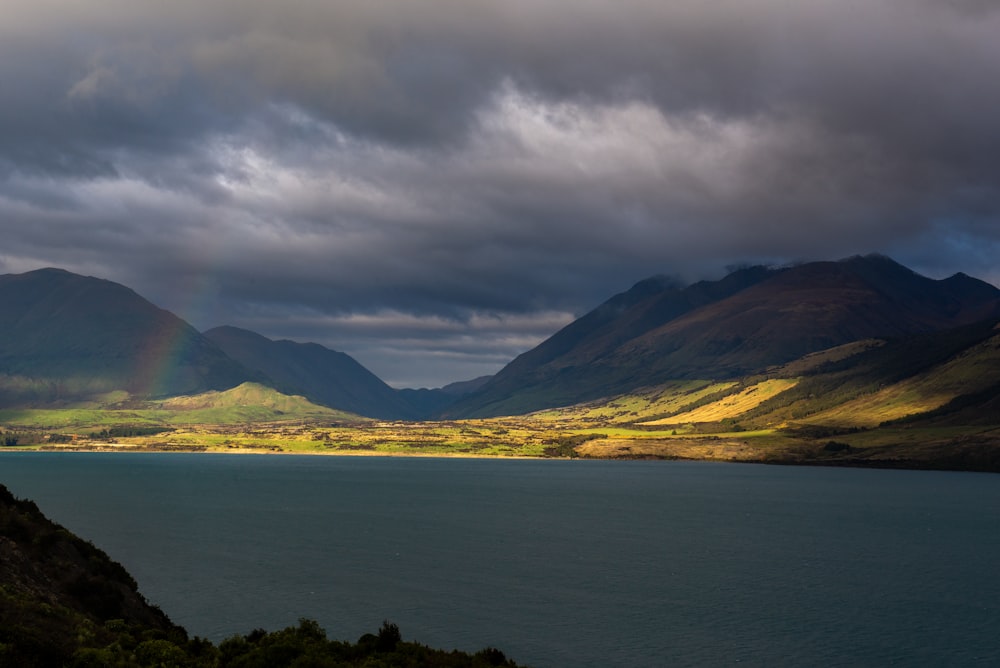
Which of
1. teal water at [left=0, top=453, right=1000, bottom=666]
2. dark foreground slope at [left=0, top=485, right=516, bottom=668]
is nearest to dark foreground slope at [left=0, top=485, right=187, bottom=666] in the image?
dark foreground slope at [left=0, top=485, right=516, bottom=668]

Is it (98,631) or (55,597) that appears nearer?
(98,631)

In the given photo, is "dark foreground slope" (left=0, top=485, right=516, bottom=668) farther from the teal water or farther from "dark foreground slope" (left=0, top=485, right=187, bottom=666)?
the teal water

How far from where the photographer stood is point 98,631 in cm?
5269

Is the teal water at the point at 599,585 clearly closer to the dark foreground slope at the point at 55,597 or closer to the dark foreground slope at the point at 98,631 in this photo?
the dark foreground slope at the point at 55,597

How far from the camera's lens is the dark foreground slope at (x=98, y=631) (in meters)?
46.1

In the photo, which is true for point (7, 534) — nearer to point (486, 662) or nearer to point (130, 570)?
point (486, 662)

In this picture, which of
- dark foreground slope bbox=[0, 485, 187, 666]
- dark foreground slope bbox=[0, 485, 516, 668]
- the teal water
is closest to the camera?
dark foreground slope bbox=[0, 485, 187, 666]

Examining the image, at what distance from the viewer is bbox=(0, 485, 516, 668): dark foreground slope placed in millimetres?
46094

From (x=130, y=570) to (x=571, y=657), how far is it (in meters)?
77.5

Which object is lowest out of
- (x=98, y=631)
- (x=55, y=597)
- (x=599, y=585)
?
(x=599, y=585)

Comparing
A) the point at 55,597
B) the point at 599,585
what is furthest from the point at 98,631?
the point at 599,585

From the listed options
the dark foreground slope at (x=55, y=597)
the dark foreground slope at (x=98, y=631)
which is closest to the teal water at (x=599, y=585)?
the dark foreground slope at (x=55, y=597)

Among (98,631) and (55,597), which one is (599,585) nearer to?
(55,597)

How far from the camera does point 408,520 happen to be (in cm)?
19525
